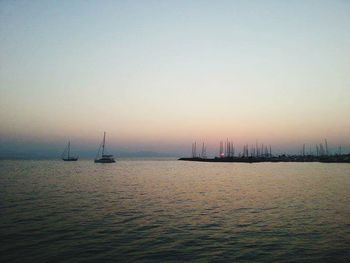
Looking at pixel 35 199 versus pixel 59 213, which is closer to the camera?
pixel 59 213

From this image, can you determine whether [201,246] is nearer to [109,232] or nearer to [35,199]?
[109,232]

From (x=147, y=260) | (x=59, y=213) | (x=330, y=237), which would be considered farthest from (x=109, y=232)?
(x=330, y=237)

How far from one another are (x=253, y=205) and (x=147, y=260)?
1833 cm

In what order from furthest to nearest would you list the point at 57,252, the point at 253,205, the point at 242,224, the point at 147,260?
the point at 253,205
the point at 242,224
the point at 57,252
the point at 147,260

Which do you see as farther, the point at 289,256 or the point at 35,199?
the point at 35,199

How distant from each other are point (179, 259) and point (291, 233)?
854 cm

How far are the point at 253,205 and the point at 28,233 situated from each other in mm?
20325

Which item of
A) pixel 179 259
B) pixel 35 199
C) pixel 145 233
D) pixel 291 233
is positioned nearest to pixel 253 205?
pixel 291 233

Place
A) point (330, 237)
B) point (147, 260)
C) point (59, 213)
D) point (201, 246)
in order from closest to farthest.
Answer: point (147, 260), point (201, 246), point (330, 237), point (59, 213)

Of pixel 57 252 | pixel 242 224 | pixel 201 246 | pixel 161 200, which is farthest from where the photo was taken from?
pixel 161 200

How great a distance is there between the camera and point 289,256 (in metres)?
14.4

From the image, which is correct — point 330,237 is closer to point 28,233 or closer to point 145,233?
point 145,233

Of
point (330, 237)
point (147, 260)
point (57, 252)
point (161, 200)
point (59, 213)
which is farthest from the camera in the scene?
point (161, 200)

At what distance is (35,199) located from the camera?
1304 inches
